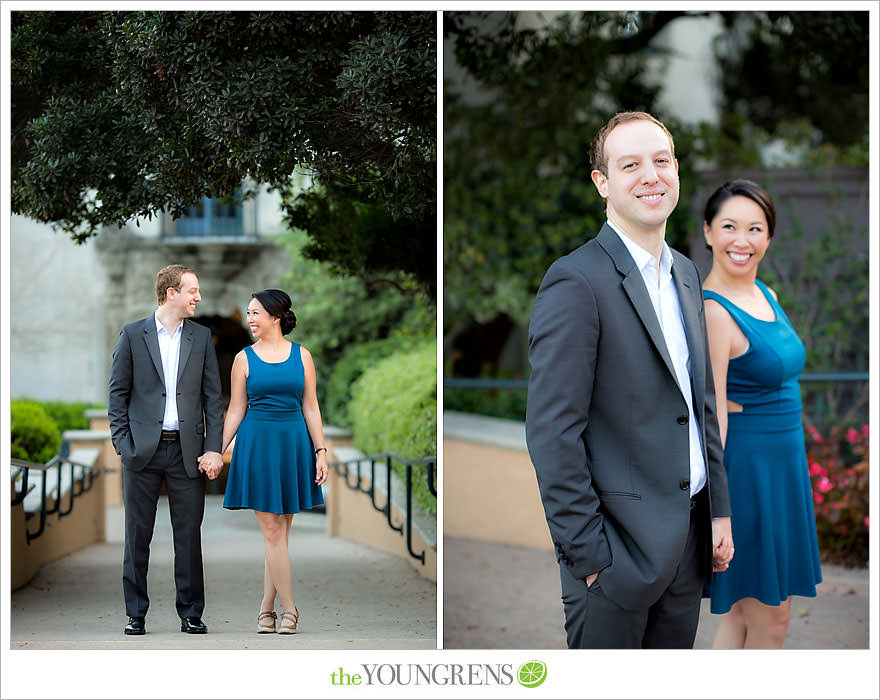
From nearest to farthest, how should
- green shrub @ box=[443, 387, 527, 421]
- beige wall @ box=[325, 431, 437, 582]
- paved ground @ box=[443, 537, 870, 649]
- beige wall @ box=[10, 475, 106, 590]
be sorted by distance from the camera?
beige wall @ box=[10, 475, 106, 590] < beige wall @ box=[325, 431, 437, 582] < paved ground @ box=[443, 537, 870, 649] < green shrub @ box=[443, 387, 527, 421]

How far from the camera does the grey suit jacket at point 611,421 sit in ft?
7.86

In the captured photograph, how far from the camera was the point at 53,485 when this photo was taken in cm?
409

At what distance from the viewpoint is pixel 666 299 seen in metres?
2.71

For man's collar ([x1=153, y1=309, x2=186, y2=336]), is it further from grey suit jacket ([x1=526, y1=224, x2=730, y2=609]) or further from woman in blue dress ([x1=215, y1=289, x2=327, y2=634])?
grey suit jacket ([x1=526, y1=224, x2=730, y2=609])

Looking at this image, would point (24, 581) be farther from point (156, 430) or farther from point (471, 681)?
point (471, 681)

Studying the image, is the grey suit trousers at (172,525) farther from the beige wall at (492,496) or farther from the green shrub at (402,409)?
the beige wall at (492,496)

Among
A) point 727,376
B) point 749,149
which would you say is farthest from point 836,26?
point 727,376

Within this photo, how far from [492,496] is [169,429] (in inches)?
127

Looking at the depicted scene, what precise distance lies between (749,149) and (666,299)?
5730mm

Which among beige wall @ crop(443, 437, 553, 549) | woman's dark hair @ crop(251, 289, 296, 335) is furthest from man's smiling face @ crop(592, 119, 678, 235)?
beige wall @ crop(443, 437, 553, 549)

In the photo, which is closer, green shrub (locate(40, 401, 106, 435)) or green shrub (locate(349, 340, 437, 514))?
green shrub (locate(40, 401, 106, 435))

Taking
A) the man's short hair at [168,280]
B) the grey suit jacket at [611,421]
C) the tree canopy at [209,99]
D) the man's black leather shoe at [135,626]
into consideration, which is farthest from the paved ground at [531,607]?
the tree canopy at [209,99]

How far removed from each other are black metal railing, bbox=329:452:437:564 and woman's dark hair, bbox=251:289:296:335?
1148 mm

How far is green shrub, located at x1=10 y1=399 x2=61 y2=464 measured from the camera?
4.14 metres
